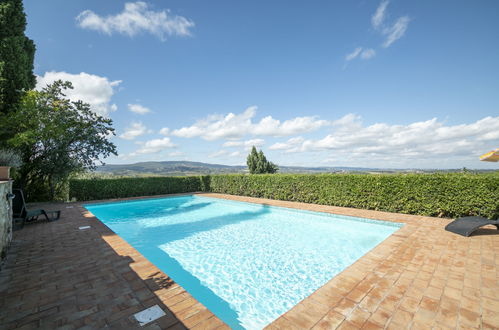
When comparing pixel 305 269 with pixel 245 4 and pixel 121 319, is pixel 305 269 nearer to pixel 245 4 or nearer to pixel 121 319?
pixel 121 319

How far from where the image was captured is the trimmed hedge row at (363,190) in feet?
22.9

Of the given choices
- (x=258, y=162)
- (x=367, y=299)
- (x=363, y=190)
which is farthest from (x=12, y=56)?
(x=258, y=162)

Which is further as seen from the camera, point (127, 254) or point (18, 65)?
point (18, 65)

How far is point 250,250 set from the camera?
5930 millimetres

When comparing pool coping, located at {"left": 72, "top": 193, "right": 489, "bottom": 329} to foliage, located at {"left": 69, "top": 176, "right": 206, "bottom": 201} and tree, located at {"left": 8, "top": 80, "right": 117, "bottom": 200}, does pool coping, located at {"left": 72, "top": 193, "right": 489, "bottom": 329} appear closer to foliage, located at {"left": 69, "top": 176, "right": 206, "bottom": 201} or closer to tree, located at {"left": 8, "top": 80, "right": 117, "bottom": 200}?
tree, located at {"left": 8, "top": 80, "right": 117, "bottom": 200}

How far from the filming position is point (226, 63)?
45.4 feet

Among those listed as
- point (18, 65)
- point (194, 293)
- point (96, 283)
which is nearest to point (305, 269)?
point (194, 293)

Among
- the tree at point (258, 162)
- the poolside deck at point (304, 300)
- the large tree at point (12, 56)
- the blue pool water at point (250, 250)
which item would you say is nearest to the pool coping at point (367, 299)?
the poolside deck at point (304, 300)

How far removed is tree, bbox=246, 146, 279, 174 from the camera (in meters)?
24.1

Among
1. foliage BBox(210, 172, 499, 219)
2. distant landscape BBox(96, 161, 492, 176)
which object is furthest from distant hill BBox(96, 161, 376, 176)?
foliage BBox(210, 172, 499, 219)

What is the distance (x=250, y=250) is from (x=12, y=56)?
13.6 m

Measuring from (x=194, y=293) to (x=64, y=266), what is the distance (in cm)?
251

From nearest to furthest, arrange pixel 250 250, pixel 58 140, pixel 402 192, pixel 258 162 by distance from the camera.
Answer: pixel 250 250, pixel 402 192, pixel 58 140, pixel 258 162

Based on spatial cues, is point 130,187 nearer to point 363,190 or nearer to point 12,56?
point 12,56
